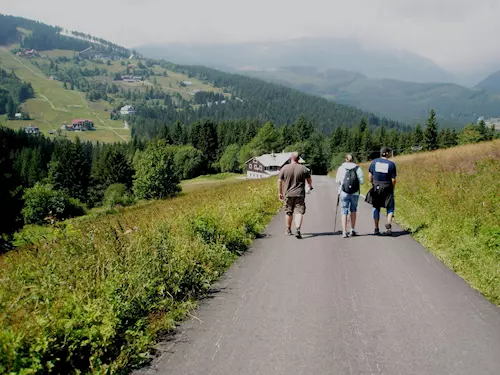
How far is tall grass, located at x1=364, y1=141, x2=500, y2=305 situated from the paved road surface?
442 mm

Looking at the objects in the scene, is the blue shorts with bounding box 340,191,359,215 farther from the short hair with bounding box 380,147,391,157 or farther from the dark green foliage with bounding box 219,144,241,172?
the dark green foliage with bounding box 219,144,241,172

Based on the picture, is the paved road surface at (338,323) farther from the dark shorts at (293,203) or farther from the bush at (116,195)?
A: the bush at (116,195)

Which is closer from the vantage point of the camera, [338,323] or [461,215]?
[338,323]

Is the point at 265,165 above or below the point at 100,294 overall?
below

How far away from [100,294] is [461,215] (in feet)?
29.2

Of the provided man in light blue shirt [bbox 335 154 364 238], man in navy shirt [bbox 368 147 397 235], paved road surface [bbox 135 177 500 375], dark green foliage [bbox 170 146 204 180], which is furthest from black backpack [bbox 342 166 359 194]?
dark green foliage [bbox 170 146 204 180]

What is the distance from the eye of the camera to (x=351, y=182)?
10508 millimetres

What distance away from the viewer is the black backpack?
10.5m

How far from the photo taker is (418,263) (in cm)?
805

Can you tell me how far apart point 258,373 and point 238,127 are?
469ft

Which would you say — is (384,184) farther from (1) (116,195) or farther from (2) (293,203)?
(1) (116,195)

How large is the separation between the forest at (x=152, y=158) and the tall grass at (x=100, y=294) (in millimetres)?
39434

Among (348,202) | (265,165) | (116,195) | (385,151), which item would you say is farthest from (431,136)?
(348,202)

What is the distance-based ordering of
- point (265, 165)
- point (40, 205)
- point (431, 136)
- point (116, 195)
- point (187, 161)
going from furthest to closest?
point (187, 161), point (265, 165), point (431, 136), point (116, 195), point (40, 205)
